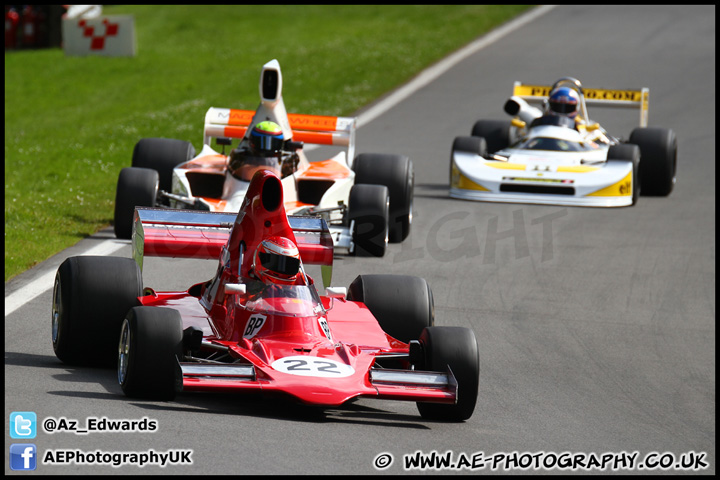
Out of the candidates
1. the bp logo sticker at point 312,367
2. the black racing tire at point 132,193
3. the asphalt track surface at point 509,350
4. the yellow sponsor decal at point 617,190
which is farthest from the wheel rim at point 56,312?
the yellow sponsor decal at point 617,190

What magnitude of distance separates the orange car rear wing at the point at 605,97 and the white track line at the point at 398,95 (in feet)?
12.5

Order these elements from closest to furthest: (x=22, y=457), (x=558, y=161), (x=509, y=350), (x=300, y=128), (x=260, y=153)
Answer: (x=22, y=457), (x=509, y=350), (x=260, y=153), (x=300, y=128), (x=558, y=161)

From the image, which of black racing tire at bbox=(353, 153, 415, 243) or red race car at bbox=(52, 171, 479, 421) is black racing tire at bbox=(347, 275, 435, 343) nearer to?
red race car at bbox=(52, 171, 479, 421)

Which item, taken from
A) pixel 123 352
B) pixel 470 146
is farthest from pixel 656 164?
pixel 123 352

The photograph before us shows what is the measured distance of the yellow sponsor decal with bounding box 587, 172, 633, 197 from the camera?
16203mm

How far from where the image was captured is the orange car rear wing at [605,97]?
62.2 ft

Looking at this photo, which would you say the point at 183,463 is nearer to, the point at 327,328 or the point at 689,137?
the point at 327,328

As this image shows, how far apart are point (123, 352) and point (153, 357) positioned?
0.41 meters

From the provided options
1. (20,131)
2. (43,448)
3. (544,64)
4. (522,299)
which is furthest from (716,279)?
(544,64)

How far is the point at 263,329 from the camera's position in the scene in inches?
307

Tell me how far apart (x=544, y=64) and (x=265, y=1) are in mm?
14404

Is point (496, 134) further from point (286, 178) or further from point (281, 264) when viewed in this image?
point (281, 264)

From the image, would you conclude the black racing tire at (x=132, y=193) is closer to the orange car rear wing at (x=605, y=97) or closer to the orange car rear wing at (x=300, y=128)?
the orange car rear wing at (x=300, y=128)

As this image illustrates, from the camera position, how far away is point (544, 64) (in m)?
28.5
